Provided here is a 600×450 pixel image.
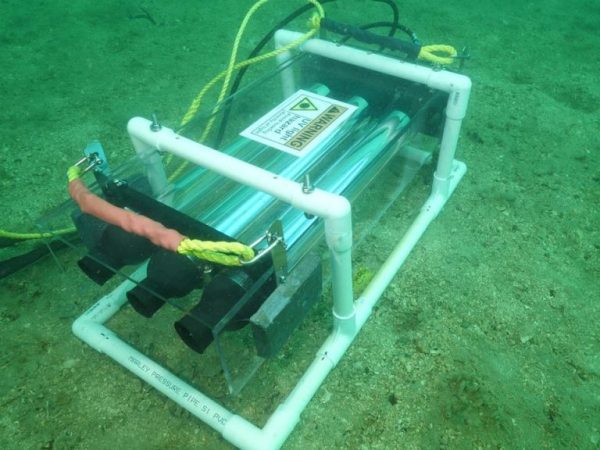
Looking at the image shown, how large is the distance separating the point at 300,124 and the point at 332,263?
0.34 meters

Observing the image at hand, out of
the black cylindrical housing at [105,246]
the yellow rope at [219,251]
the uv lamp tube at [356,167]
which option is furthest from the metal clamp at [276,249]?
the black cylindrical housing at [105,246]

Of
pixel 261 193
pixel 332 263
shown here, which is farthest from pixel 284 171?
pixel 332 263

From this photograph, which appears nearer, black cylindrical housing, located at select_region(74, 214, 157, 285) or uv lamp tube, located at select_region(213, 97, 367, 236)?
black cylindrical housing, located at select_region(74, 214, 157, 285)

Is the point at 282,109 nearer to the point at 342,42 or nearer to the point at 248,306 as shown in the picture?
the point at 342,42

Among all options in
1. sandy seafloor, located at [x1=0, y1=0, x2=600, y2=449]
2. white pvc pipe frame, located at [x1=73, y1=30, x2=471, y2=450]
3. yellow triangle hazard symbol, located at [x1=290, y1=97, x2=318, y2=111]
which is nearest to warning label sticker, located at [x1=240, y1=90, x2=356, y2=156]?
yellow triangle hazard symbol, located at [x1=290, y1=97, x2=318, y2=111]

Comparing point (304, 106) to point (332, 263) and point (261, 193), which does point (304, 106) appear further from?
point (332, 263)

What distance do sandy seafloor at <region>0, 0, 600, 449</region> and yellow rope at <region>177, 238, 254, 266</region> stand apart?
427 mm

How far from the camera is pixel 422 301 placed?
111 centimetres

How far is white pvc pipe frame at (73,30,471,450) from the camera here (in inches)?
28.2

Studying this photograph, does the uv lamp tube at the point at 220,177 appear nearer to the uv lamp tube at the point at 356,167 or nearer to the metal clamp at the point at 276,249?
the uv lamp tube at the point at 356,167

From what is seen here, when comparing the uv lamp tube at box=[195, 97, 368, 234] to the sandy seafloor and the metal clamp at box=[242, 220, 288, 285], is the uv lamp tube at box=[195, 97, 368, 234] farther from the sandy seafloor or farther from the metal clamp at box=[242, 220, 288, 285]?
the sandy seafloor

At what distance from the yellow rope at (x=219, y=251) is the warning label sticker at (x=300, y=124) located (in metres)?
0.32

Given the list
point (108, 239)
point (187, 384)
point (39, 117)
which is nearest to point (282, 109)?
point (108, 239)

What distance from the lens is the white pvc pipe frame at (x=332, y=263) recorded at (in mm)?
716
